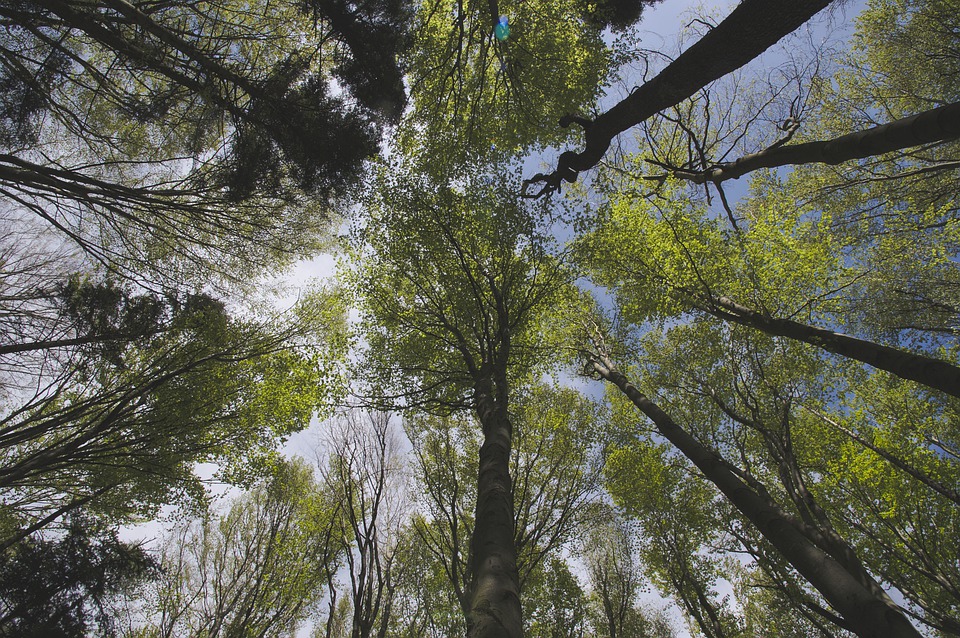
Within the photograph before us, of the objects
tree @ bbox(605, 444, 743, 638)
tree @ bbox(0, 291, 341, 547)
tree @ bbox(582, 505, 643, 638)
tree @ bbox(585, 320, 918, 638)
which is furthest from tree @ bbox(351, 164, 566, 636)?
tree @ bbox(582, 505, 643, 638)

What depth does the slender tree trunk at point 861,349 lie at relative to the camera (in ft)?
14.1

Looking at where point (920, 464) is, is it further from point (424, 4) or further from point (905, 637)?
point (424, 4)

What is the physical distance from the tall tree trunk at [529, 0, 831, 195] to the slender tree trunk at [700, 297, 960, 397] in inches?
163

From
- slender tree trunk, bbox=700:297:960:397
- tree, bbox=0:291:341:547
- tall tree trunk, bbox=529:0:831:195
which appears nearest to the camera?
tall tree trunk, bbox=529:0:831:195

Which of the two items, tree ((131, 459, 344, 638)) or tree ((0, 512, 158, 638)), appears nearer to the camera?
tree ((0, 512, 158, 638))

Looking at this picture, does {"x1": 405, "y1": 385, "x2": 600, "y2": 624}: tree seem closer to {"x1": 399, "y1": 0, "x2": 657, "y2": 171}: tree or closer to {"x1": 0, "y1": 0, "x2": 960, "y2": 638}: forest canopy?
{"x1": 0, "y1": 0, "x2": 960, "y2": 638}: forest canopy

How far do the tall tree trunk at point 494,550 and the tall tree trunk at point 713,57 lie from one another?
436 centimetres

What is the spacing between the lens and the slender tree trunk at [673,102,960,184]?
2973 millimetres

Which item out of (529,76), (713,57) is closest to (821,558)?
(713,57)

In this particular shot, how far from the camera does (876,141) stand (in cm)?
363

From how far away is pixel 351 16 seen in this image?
5.21m

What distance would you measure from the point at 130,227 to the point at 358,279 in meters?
4.17

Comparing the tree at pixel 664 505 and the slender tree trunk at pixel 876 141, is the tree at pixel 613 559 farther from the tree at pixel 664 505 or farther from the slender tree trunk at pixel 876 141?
the slender tree trunk at pixel 876 141

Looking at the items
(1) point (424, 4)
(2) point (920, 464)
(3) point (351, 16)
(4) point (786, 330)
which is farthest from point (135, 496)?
(2) point (920, 464)
